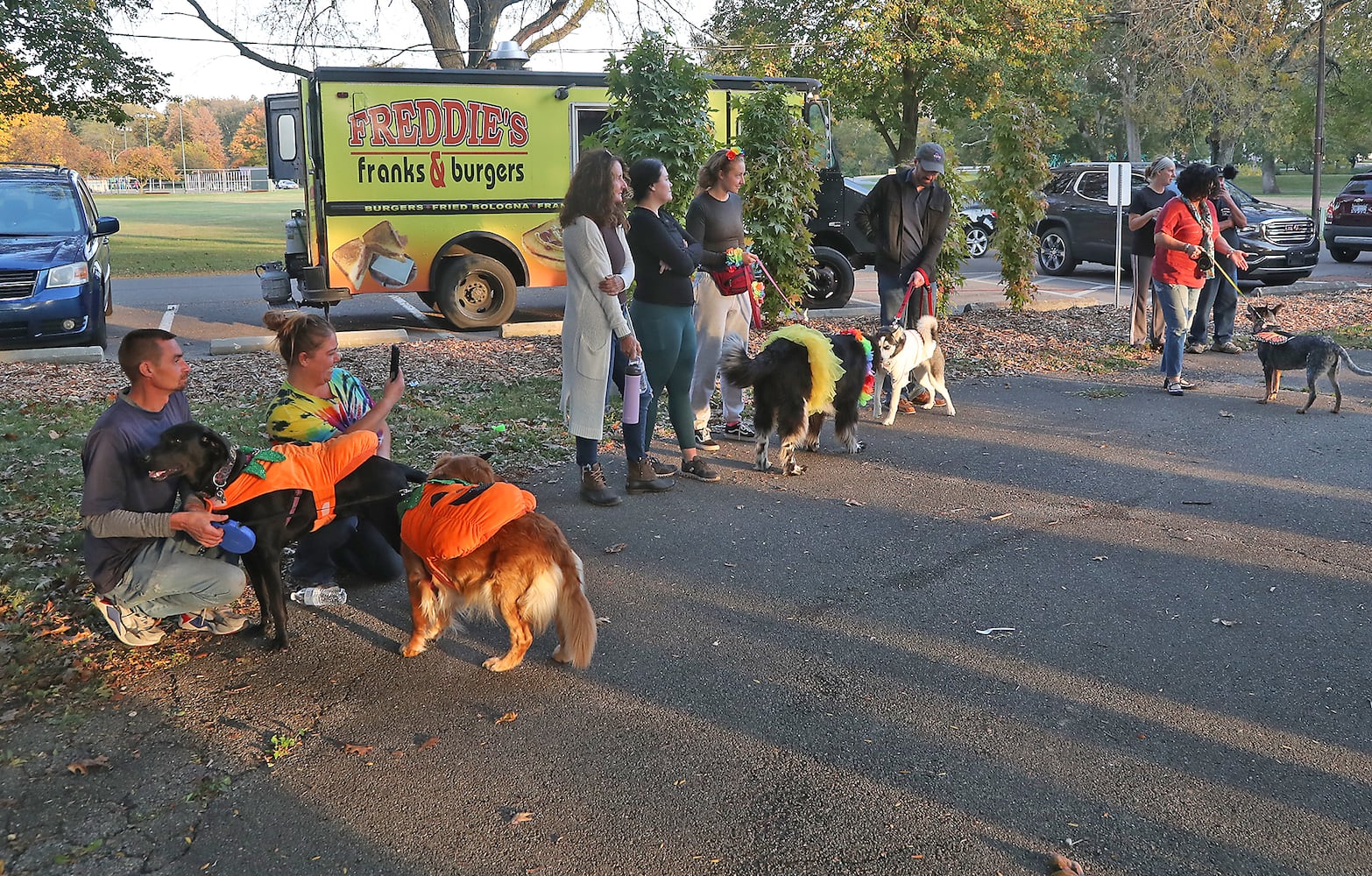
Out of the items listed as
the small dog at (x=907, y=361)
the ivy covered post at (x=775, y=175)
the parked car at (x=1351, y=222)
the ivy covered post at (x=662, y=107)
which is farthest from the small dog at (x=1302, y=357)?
the parked car at (x=1351, y=222)

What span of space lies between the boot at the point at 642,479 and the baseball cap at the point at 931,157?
354cm

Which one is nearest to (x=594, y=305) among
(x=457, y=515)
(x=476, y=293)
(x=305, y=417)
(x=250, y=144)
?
(x=305, y=417)

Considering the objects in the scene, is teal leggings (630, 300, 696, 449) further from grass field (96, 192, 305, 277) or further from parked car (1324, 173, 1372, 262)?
parked car (1324, 173, 1372, 262)

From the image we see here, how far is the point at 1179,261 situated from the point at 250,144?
103m

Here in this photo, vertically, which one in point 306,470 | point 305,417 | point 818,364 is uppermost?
point 818,364

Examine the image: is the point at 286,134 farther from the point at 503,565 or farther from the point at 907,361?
the point at 503,565

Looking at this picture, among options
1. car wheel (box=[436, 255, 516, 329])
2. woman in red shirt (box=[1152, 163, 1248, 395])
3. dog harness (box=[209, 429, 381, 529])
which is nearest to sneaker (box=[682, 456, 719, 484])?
dog harness (box=[209, 429, 381, 529])

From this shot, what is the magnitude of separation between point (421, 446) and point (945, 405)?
4425mm

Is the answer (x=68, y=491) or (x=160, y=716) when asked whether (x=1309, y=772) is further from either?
(x=68, y=491)

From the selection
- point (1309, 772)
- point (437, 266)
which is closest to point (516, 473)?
point (1309, 772)

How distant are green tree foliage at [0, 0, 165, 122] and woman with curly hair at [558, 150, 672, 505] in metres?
17.8

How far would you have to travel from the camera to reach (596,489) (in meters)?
6.43

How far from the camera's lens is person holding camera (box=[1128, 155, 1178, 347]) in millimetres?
10875

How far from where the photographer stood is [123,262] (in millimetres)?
23141
